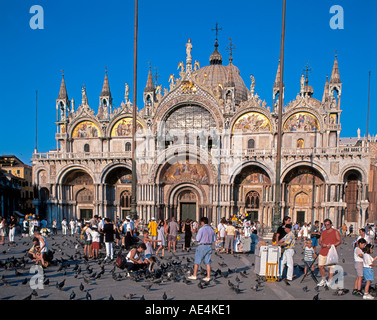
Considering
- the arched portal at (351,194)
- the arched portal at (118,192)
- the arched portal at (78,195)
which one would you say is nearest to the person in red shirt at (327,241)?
the arched portal at (351,194)

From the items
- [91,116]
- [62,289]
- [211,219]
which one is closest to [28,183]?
[91,116]

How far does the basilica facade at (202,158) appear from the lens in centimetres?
3278

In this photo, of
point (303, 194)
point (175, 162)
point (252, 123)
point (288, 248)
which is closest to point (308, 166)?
point (303, 194)

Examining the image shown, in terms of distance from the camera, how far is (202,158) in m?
34.6

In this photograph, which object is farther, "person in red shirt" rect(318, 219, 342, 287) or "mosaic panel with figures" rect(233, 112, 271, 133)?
"mosaic panel with figures" rect(233, 112, 271, 133)

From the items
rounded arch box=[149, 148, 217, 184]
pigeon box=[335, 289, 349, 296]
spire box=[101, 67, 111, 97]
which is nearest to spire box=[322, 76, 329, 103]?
rounded arch box=[149, 148, 217, 184]

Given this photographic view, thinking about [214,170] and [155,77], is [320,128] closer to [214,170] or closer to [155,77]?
[214,170]


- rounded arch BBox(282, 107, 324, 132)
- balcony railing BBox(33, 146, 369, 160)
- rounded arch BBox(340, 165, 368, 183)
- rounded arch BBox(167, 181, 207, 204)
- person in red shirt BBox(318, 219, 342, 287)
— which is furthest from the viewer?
rounded arch BBox(167, 181, 207, 204)

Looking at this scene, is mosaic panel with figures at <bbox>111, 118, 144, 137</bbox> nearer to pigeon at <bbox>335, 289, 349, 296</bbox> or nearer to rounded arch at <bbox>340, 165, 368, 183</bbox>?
rounded arch at <bbox>340, 165, 368, 183</bbox>

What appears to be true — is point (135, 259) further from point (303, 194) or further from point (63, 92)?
point (63, 92)

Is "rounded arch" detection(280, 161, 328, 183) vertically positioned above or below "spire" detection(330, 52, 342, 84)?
below

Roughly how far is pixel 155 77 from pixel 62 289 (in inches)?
1535

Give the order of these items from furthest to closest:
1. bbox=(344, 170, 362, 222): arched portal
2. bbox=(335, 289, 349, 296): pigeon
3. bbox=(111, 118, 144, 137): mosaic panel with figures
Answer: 1. bbox=(111, 118, 144, 137): mosaic panel with figures
2. bbox=(344, 170, 362, 222): arched portal
3. bbox=(335, 289, 349, 296): pigeon

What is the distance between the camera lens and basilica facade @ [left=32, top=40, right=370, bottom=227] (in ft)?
108
